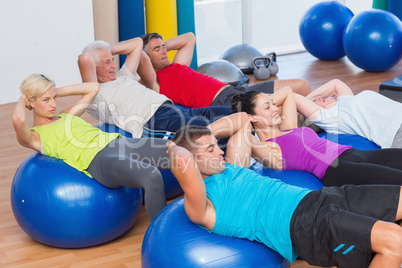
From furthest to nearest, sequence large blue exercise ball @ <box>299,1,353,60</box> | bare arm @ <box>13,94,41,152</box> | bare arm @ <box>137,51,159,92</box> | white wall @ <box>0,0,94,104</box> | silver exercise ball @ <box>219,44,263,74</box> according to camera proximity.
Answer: large blue exercise ball @ <box>299,1,353,60</box> → silver exercise ball @ <box>219,44,263,74</box> → white wall @ <box>0,0,94,104</box> → bare arm @ <box>137,51,159,92</box> → bare arm @ <box>13,94,41,152</box>

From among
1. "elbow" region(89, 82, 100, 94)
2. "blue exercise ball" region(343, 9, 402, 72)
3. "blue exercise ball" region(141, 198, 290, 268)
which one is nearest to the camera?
"blue exercise ball" region(141, 198, 290, 268)

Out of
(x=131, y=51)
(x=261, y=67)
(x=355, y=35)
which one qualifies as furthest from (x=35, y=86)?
(x=355, y=35)

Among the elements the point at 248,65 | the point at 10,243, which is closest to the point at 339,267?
the point at 10,243

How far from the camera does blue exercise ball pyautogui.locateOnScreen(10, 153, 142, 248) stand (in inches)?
102

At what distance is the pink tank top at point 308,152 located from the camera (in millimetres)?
2645

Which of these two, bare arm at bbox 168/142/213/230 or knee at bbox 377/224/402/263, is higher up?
bare arm at bbox 168/142/213/230

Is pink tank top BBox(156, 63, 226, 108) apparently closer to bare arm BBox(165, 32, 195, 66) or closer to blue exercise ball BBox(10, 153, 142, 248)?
bare arm BBox(165, 32, 195, 66)

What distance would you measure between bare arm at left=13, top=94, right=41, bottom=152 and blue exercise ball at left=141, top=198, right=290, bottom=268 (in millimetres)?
874

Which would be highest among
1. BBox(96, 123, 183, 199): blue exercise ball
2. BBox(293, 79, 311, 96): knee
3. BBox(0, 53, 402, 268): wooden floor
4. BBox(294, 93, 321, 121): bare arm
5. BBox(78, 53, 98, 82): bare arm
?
BBox(78, 53, 98, 82): bare arm

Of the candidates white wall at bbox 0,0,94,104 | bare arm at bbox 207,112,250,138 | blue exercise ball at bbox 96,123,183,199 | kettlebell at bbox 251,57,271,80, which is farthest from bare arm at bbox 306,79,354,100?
white wall at bbox 0,0,94,104

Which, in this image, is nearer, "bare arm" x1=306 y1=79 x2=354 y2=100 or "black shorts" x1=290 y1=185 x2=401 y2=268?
"black shorts" x1=290 y1=185 x2=401 y2=268

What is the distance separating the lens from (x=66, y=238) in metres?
2.65

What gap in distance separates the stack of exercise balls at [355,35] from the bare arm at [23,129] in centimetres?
388

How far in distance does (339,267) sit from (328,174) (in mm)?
652
